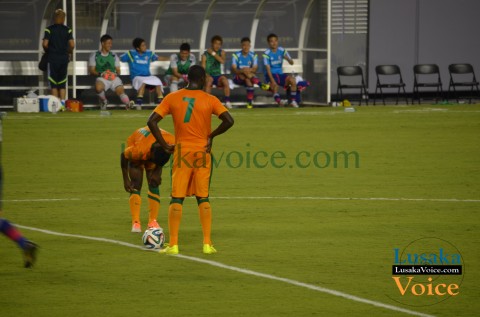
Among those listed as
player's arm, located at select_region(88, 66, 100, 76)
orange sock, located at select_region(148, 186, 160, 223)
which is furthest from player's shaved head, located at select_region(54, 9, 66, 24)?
orange sock, located at select_region(148, 186, 160, 223)

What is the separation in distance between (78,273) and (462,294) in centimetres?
341

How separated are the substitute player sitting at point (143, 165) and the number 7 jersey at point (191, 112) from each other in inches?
25.8

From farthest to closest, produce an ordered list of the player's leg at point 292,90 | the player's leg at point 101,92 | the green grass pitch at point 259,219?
1. the player's leg at point 292,90
2. the player's leg at point 101,92
3. the green grass pitch at point 259,219

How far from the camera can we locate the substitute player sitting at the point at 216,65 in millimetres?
29234

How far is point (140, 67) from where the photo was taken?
2898 centimetres

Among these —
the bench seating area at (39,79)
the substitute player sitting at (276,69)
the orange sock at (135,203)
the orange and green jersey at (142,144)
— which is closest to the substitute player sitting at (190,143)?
the orange and green jersey at (142,144)

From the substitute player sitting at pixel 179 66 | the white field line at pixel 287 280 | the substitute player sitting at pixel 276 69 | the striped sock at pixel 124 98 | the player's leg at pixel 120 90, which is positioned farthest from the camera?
the substitute player sitting at pixel 276 69

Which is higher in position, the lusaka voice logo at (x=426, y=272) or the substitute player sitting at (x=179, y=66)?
the substitute player sitting at (x=179, y=66)

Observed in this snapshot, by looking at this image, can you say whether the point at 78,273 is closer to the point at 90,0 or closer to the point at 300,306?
the point at 300,306

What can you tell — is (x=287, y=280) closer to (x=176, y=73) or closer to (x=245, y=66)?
(x=176, y=73)

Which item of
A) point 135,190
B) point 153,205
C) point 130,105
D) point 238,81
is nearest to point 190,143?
point 153,205

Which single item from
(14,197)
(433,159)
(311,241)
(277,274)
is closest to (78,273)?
(277,274)

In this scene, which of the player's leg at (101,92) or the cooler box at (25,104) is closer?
the cooler box at (25,104)

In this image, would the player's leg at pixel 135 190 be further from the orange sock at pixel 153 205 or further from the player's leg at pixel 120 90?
the player's leg at pixel 120 90
